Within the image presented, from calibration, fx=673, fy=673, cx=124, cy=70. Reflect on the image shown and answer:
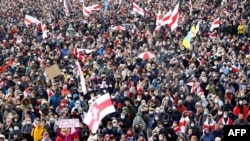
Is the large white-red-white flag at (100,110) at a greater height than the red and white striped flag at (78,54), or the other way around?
the red and white striped flag at (78,54)

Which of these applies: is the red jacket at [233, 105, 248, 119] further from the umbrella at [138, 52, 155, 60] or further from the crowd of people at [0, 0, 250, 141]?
the umbrella at [138, 52, 155, 60]

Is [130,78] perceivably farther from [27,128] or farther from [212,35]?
[212,35]

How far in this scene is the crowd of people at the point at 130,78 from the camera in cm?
1464

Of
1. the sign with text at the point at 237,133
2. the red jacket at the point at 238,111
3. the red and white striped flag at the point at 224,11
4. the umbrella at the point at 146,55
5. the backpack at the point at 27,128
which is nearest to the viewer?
the sign with text at the point at 237,133

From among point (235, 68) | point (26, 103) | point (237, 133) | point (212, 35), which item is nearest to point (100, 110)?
point (26, 103)

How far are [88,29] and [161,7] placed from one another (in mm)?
7193

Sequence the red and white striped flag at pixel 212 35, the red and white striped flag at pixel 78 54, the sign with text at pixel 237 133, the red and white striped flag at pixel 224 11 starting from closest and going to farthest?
the sign with text at pixel 237 133, the red and white striped flag at pixel 78 54, the red and white striped flag at pixel 212 35, the red and white striped flag at pixel 224 11

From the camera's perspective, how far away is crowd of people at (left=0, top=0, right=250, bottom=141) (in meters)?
14.6

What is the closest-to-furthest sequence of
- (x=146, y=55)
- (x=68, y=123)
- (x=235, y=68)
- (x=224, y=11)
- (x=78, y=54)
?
(x=68, y=123) → (x=235, y=68) → (x=146, y=55) → (x=78, y=54) → (x=224, y=11)

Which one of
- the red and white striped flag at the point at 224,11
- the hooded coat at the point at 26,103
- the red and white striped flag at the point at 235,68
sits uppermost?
the red and white striped flag at the point at 224,11

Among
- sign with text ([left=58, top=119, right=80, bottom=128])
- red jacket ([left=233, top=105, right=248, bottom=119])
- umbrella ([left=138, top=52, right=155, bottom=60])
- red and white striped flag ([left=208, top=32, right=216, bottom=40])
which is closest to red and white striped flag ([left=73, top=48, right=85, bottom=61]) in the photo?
umbrella ([left=138, top=52, right=155, bottom=60])

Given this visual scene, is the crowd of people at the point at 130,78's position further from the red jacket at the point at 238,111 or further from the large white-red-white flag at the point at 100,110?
the large white-red-white flag at the point at 100,110

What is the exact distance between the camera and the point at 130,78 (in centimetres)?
1955

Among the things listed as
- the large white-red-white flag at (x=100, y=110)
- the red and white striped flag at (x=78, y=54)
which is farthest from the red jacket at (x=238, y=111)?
the red and white striped flag at (x=78, y=54)
